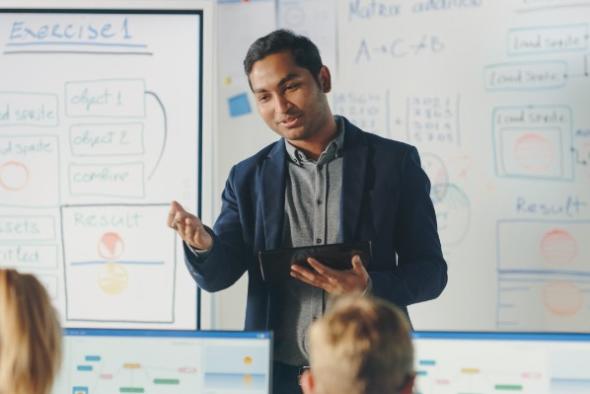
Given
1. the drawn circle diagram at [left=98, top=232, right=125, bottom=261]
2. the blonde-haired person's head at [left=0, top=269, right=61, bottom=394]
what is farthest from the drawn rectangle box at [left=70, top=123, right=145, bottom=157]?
the blonde-haired person's head at [left=0, top=269, right=61, bottom=394]

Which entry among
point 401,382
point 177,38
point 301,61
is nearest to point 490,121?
point 301,61

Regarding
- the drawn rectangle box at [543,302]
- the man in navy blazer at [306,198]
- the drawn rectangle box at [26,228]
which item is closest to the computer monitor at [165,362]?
the man in navy blazer at [306,198]

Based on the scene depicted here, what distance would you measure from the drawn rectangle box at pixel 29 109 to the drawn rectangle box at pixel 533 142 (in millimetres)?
1608

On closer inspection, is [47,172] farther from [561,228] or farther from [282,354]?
[561,228]

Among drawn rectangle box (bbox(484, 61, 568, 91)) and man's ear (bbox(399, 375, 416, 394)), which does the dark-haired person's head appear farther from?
man's ear (bbox(399, 375, 416, 394))

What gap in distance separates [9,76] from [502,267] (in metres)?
1.92

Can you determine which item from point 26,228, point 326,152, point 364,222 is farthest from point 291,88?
point 26,228

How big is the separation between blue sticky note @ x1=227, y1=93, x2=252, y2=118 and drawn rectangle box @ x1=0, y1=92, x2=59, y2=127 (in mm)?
640

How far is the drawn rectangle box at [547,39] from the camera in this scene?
2.94 meters

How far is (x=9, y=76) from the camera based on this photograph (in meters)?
3.11

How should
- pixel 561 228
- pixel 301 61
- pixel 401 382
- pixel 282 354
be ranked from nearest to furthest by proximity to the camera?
pixel 401 382
pixel 282 354
pixel 301 61
pixel 561 228

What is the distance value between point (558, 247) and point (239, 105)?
1262 mm

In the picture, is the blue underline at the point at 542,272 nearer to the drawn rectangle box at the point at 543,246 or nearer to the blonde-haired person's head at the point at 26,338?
the drawn rectangle box at the point at 543,246

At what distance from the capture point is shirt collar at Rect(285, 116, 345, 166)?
233 cm
